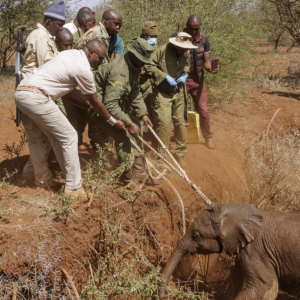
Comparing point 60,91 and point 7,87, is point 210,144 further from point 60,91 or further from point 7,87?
point 7,87

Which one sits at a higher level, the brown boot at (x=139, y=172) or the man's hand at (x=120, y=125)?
the man's hand at (x=120, y=125)

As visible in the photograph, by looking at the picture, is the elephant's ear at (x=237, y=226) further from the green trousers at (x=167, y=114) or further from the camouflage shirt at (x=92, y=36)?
the camouflage shirt at (x=92, y=36)

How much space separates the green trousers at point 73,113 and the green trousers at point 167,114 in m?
1.40

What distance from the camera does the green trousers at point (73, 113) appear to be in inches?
184


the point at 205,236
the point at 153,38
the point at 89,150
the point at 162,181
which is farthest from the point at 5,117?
the point at 205,236

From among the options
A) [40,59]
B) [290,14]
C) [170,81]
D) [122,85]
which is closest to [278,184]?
[170,81]

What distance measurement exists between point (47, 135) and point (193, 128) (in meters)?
3.66

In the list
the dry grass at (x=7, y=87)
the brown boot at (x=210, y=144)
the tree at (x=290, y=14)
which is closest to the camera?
the brown boot at (x=210, y=144)

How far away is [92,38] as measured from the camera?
16.0ft

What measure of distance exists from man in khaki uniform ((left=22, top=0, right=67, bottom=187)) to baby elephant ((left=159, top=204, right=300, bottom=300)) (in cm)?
218

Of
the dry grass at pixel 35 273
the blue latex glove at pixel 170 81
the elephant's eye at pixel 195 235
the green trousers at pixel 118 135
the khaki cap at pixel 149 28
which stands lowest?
the dry grass at pixel 35 273

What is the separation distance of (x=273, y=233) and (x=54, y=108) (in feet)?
9.52

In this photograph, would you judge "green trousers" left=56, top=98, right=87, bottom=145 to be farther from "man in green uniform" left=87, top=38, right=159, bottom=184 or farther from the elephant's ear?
the elephant's ear

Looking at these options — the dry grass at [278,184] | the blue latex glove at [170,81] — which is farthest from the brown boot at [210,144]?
the blue latex glove at [170,81]
